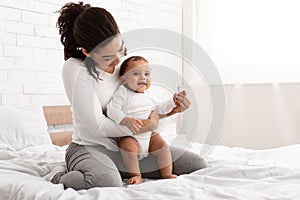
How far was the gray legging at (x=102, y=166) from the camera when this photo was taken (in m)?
1.28

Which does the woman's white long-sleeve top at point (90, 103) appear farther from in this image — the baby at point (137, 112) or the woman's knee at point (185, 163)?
the woman's knee at point (185, 163)

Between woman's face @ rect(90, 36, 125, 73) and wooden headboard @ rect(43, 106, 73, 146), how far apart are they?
3.86 feet

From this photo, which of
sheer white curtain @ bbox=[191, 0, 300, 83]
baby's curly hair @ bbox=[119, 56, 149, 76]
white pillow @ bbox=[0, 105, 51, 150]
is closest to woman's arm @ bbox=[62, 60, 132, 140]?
baby's curly hair @ bbox=[119, 56, 149, 76]

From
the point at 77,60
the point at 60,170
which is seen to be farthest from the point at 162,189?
the point at 77,60

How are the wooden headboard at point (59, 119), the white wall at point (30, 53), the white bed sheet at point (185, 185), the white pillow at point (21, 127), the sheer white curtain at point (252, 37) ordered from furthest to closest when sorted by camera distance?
the sheer white curtain at point (252, 37) → the wooden headboard at point (59, 119) → the white wall at point (30, 53) → the white pillow at point (21, 127) → the white bed sheet at point (185, 185)

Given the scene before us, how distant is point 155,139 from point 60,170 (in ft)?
1.18

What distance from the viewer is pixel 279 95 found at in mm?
3082

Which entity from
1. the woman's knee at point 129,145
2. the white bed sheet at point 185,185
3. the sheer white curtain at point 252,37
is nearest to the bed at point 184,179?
the white bed sheet at point 185,185

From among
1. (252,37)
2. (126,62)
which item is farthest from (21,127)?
(252,37)

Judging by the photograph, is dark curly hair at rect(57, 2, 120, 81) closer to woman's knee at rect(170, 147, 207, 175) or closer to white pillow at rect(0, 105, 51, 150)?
woman's knee at rect(170, 147, 207, 175)

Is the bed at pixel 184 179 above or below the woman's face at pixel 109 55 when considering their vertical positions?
below

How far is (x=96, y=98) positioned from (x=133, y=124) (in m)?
0.19

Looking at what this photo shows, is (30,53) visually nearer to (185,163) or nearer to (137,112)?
(137,112)

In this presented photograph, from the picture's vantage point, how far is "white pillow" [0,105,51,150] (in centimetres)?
209
